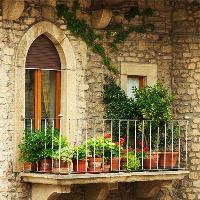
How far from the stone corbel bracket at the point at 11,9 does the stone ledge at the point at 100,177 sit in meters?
2.64

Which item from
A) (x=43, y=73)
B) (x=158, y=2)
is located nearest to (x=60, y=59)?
(x=43, y=73)

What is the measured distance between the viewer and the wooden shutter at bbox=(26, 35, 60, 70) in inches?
583

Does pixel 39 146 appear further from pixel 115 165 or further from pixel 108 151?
pixel 115 165

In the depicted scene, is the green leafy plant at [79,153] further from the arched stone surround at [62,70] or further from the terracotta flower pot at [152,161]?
the terracotta flower pot at [152,161]

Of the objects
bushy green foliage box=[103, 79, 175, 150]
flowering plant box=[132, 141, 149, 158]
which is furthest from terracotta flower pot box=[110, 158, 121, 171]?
bushy green foliage box=[103, 79, 175, 150]

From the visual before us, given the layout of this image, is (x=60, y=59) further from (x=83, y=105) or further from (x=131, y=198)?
(x=131, y=198)

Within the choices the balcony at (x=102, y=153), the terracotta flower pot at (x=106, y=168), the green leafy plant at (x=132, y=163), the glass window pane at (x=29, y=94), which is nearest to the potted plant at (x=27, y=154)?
the balcony at (x=102, y=153)

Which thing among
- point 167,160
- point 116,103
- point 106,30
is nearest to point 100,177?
point 167,160

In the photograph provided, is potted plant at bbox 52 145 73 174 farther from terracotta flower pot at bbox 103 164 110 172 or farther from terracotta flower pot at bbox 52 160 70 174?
terracotta flower pot at bbox 103 164 110 172

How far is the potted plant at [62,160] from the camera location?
13.9 m

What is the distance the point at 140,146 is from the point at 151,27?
241 cm

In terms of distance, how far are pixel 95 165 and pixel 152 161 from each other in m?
1.39

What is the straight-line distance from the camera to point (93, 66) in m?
15.7

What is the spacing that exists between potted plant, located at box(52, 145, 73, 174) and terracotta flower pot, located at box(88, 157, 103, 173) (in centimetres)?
43
